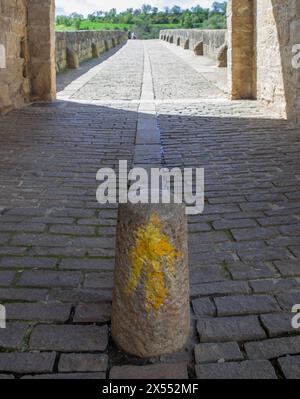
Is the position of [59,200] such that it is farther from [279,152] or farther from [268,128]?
[268,128]

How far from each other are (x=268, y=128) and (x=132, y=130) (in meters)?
1.82

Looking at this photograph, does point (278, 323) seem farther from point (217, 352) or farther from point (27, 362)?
point (27, 362)

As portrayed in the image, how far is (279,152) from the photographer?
18.4ft

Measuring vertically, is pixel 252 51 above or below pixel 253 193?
above

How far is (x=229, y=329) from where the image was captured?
2352mm

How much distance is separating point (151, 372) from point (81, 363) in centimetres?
29

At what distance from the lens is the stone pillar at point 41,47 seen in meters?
8.98

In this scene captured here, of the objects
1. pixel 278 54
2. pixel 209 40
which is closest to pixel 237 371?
pixel 278 54

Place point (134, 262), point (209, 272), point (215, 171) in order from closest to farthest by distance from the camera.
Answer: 1. point (134, 262)
2. point (209, 272)
3. point (215, 171)

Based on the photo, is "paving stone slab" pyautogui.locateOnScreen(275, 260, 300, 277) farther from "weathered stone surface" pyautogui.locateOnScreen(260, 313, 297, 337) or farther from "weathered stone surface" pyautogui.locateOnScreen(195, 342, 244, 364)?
"weathered stone surface" pyautogui.locateOnScreen(195, 342, 244, 364)

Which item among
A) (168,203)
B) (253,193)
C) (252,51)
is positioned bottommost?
(253,193)

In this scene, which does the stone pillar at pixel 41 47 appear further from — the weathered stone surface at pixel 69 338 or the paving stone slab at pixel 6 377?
the paving stone slab at pixel 6 377

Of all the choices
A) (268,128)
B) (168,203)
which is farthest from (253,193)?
(268,128)
